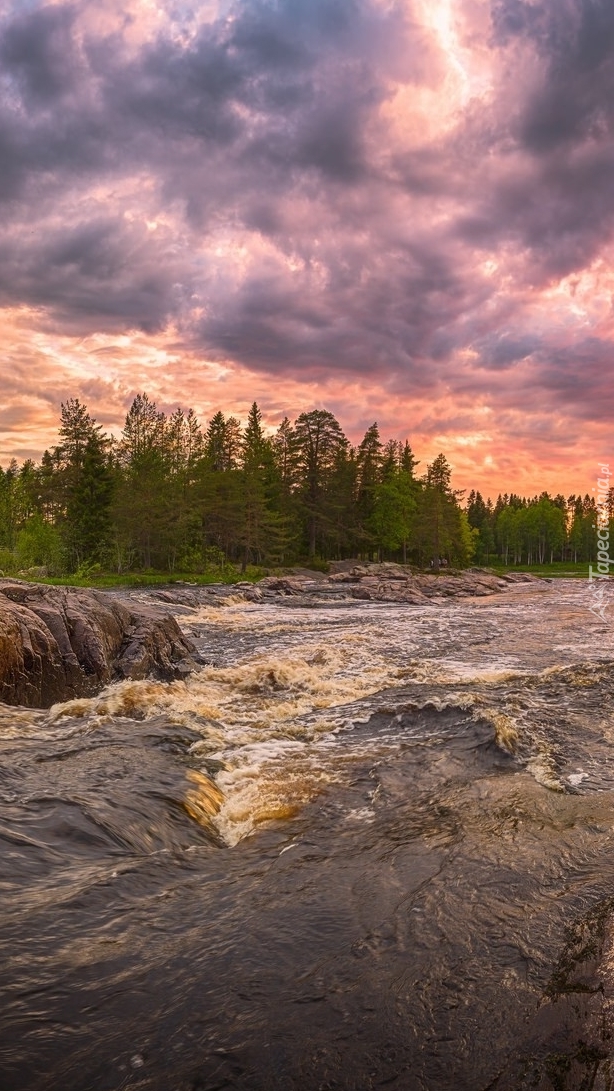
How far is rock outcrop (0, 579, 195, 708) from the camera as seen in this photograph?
10727 mm

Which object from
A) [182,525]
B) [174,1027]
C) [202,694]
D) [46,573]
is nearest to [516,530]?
[182,525]

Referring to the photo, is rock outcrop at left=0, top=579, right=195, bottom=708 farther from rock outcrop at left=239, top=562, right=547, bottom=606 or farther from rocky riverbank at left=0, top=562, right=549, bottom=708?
rock outcrop at left=239, top=562, right=547, bottom=606

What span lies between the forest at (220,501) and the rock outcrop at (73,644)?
2926 cm

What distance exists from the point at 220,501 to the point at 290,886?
56.0 metres

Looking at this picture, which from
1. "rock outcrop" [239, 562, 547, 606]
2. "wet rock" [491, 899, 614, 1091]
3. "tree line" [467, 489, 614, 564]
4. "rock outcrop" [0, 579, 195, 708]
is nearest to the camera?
"wet rock" [491, 899, 614, 1091]

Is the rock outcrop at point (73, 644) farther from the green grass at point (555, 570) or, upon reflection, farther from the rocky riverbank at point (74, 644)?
the green grass at point (555, 570)

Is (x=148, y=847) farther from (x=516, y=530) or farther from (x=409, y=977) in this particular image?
(x=516, y=530)

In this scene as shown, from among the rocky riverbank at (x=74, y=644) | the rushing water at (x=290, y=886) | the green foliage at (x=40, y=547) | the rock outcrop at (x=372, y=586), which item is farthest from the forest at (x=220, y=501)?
the rushing water at (x=290, y=886)

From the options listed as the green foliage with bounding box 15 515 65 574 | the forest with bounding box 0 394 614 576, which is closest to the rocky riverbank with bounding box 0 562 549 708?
the forest with bounding box 0 394 614 576

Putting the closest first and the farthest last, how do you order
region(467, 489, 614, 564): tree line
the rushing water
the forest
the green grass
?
the rushing water < the forest < the green grass < region(467, 489, 614, 564): tree line

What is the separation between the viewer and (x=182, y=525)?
54.8m

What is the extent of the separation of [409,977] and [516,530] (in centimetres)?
12412

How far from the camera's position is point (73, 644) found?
12.2 meters

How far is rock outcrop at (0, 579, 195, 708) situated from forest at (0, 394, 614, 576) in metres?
29.3
